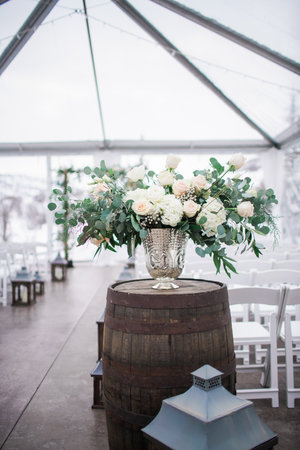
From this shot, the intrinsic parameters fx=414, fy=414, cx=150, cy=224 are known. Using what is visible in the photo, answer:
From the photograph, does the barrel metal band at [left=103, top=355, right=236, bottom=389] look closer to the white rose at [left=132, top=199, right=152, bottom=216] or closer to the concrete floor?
the white rose at [left=132, top=199, right=152, bottom=216]

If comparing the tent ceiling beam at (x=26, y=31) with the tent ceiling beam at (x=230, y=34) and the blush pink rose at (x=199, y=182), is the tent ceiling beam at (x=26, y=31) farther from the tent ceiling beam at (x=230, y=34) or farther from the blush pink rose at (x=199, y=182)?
the blush pink rose at (x=199, y=182)

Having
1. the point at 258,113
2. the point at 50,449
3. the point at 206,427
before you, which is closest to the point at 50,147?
the point at 258,113

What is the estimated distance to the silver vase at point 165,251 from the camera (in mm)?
1838

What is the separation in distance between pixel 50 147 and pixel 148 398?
11.0m

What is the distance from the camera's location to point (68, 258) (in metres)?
11.5

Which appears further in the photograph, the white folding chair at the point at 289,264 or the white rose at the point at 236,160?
the white folding chair at the point at 289,264

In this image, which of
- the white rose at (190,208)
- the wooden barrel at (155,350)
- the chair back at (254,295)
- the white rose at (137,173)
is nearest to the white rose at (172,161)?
the white rose at (137,173)

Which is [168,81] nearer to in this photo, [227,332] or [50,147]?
[50,147]

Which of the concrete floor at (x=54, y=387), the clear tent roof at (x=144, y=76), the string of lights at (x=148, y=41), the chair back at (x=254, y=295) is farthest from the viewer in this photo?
the string of lights at (x=148, y=41)

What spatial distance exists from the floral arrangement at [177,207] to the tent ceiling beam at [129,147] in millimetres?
10043

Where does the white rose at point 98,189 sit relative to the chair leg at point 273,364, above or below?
above

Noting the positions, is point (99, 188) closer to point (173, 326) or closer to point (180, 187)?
point (180, 187)

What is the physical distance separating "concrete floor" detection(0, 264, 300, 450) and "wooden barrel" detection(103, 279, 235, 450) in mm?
740

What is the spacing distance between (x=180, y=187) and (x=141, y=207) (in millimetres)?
187
